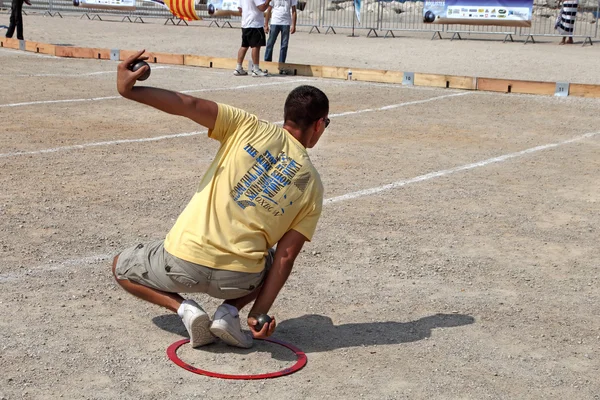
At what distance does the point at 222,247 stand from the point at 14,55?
15.5 metres

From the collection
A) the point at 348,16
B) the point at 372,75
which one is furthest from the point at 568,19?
the point at 372,75

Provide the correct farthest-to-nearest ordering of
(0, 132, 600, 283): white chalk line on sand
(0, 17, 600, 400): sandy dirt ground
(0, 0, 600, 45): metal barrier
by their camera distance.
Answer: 1. (0, 0, 600, 45): metal barrier
2. (0, 132, 600, 283): white chalk line on sand
3. (0, 17, 600, 400): sandy dirt ground

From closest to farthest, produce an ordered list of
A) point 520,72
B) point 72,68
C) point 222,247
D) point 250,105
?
point 222,247
point 250,105
point 72,68
point 520,72

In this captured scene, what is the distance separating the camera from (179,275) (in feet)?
15.1

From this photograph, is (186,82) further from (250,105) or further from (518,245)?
(518,245)

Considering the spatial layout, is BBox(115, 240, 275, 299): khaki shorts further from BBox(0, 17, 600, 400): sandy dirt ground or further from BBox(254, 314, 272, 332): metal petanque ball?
BBox(0, 17, 600, 400): sandy dirt ground

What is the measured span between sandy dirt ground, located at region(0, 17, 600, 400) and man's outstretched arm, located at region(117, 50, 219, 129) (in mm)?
1204

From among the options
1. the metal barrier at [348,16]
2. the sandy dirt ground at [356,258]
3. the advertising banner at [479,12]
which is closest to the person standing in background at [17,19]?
the sandy dirt ground at [356,258]

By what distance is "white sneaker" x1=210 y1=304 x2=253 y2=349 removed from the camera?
459cm

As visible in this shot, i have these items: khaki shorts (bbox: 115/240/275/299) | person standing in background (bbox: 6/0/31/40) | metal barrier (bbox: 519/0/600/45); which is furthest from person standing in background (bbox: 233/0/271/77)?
khaki shorts (bbox: 115/240/275/299)

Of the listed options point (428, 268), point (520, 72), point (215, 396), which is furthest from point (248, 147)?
point (520, 72)

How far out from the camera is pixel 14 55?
18.8m

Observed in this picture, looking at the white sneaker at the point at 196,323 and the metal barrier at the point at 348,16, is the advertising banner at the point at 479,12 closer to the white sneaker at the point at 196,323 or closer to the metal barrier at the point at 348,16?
the metal barrier at the point at 348,16

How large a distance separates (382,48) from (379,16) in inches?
228
